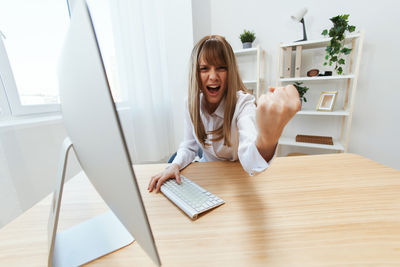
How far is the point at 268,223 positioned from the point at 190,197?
0.69 feet

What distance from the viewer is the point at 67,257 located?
0.35 meters

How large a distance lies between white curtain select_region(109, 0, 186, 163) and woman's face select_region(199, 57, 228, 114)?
2.56 ft

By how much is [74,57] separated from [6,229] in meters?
0.49

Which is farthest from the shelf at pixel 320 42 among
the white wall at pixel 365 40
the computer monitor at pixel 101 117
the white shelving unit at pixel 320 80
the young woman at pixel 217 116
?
the computer monitor at pixel 101 117

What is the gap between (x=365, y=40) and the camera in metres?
1.62

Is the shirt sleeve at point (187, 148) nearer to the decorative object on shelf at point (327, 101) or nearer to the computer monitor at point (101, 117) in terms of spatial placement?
the computer monitor at point (101, 117)

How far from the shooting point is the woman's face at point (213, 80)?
822mm

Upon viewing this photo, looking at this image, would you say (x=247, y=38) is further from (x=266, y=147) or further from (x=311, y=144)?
(x=266, y=147)

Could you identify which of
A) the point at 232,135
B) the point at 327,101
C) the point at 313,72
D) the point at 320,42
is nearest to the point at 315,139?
the point at 327,101

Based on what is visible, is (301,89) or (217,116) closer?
(217,116)

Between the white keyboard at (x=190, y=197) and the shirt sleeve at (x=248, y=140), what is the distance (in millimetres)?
129

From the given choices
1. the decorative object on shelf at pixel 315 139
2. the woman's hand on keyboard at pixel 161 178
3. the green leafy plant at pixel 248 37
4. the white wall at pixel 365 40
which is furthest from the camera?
the green leafy plant at pixel 248 37

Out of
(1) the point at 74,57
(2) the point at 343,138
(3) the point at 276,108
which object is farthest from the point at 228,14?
(1) the point at 74,57

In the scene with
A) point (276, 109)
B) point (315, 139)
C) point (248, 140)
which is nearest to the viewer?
point (276, 109)
